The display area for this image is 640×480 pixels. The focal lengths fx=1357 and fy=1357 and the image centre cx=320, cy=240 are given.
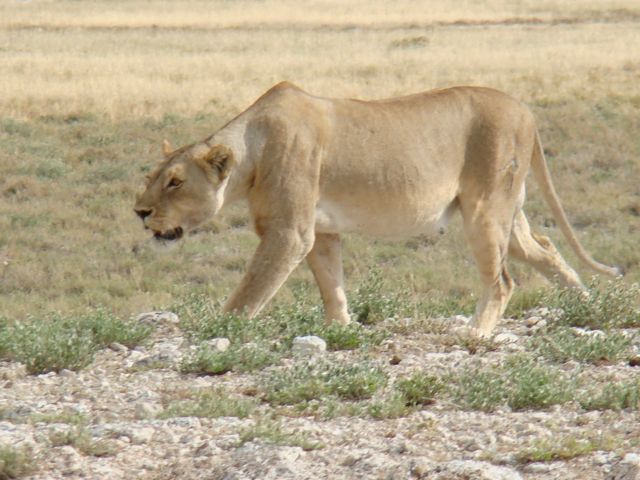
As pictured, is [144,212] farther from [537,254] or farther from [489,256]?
[537,254]

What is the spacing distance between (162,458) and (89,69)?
23.5 meters

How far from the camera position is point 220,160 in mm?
7250

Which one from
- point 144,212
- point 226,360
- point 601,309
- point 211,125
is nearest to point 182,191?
point 144,212

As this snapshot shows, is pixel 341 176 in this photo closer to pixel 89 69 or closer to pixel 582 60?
pixel 89 69

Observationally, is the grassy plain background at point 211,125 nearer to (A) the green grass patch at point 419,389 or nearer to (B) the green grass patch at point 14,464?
(A) the green grass patch at point 419,389

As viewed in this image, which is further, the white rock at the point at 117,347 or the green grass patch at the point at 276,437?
the white rock at the point at 117,347

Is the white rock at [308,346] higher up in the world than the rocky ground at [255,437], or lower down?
lower down

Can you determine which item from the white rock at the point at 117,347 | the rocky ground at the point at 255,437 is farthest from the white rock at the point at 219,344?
the white rock at the point at 117,347

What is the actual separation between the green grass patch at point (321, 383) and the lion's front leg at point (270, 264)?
1213 mm

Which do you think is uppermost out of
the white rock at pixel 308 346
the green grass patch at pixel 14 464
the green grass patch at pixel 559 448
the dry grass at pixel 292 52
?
the green grass patch at pixel 14 464

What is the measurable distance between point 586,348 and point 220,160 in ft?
7.09

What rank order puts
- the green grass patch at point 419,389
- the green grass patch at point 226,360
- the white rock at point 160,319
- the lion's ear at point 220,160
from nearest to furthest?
the green grass patch at point 419,389 < the green grass patch at point 226,360 < the lion's ear at point 220,160 < the white rock at point 160,319

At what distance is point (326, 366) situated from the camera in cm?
596

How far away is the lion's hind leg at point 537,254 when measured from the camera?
855 centimetres
